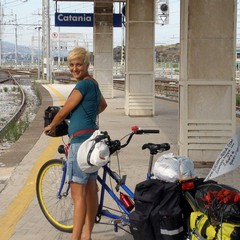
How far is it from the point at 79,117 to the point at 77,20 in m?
20.1

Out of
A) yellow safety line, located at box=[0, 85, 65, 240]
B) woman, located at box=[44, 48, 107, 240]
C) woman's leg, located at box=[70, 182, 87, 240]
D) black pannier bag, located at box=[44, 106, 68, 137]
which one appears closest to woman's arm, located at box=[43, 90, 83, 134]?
woman, located at box=[44, 48, 107, 240]

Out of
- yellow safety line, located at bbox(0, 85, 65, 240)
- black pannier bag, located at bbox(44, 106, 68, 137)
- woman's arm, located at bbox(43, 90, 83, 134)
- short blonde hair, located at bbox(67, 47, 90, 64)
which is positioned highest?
short blonde hair, located at bbox(67, 47, 90, 64)

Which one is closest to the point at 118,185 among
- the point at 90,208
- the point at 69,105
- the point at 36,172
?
the point at 90,208

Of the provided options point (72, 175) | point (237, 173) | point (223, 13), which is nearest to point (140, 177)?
point (237, 173)

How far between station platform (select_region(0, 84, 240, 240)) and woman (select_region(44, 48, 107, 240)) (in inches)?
24.5

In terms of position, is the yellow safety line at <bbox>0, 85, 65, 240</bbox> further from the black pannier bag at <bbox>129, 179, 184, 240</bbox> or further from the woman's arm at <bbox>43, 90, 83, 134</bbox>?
the black pannier bag at <bbox>129, 179, 184, 240</bbox>

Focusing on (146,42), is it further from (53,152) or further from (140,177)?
(140,177)

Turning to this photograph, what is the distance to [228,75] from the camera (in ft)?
27.4

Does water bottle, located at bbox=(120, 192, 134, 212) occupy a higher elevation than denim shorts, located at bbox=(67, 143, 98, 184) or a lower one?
lower

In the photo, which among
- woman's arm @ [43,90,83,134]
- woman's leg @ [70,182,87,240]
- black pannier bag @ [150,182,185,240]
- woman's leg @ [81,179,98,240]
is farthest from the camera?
woman's leg @ [81,179,98,240]

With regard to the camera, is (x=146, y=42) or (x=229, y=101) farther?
(x=146, y=42)

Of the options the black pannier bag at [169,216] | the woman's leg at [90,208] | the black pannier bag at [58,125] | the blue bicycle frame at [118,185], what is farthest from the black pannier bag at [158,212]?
the black pannier bag at [58,125]

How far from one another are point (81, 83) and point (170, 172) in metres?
1.07

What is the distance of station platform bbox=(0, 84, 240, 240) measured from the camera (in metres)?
5.41
